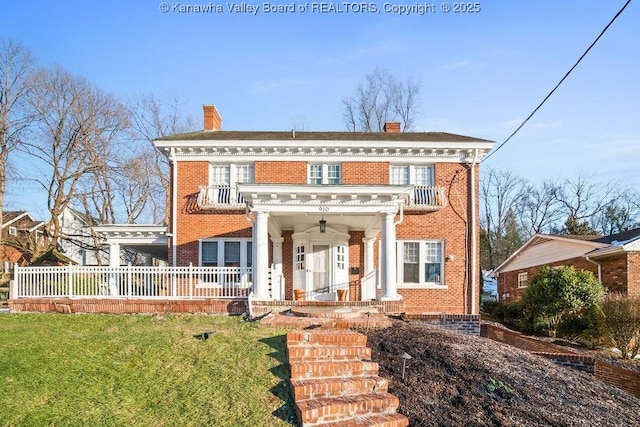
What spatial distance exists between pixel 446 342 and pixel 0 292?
24.0m

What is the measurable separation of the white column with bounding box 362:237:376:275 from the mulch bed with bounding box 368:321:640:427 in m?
7.16

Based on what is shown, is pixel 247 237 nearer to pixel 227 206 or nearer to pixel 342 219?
pixel 227 206

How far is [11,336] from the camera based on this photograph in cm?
850

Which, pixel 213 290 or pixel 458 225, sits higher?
pixel 458 225

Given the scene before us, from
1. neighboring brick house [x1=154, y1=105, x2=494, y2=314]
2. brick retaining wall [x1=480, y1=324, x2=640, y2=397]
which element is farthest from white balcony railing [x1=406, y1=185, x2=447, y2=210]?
brick retaining wall [x1=480, y1=324, x2=640, y2=397]

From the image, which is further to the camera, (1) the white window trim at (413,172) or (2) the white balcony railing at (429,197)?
(1) the white window trim at (413,172)

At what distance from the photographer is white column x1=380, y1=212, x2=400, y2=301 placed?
12461mm

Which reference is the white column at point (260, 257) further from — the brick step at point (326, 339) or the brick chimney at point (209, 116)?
the brick chimney at point (209, 116)

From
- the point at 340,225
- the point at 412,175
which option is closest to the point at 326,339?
the point at 340,225

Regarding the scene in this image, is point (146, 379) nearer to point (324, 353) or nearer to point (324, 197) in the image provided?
point (324, 353)

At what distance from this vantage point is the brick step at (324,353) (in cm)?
675

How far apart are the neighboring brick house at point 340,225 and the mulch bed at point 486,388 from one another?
725 centimetres

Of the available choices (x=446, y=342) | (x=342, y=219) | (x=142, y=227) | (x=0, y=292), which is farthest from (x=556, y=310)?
(x=0, y=292)

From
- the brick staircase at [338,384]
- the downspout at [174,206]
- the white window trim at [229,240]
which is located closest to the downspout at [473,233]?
the white window trim at [229,240]
